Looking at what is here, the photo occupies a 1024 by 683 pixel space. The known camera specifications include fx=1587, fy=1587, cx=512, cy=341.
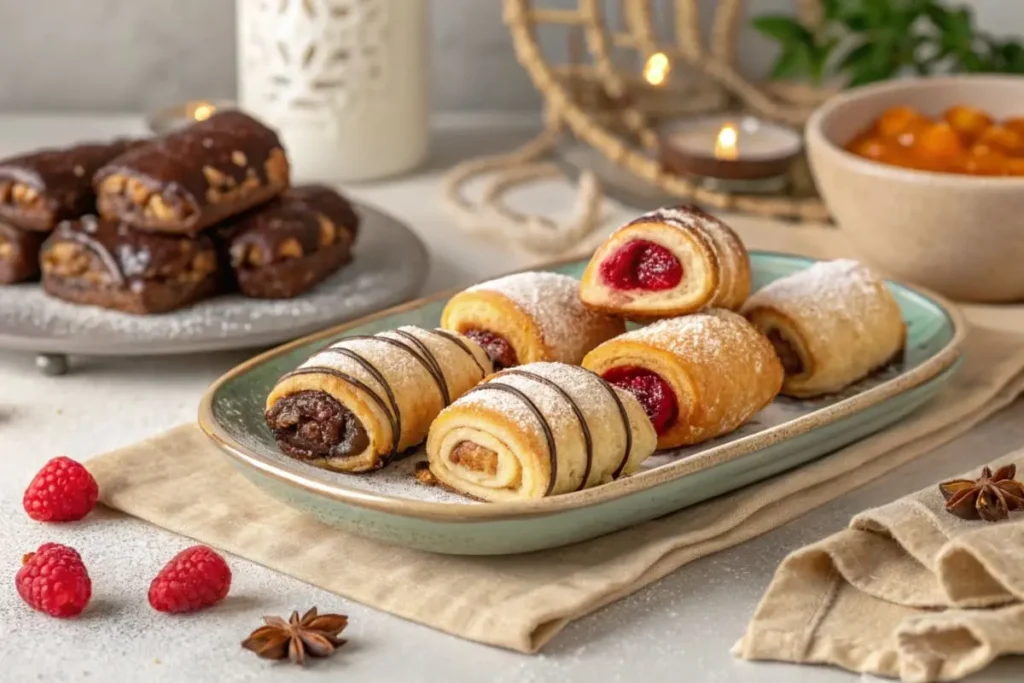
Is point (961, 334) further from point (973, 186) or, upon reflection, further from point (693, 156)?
point (693, 156)

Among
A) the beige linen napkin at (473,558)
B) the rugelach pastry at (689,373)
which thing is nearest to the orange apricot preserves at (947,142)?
the beige linen napkin at (473,558)

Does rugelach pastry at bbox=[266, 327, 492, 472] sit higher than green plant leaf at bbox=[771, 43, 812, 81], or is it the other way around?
green plant leaf at bbox=[771, 43, 812, 81]

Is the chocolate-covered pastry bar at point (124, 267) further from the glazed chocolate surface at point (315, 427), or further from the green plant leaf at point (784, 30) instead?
the green plant leaf at point (784, 30)

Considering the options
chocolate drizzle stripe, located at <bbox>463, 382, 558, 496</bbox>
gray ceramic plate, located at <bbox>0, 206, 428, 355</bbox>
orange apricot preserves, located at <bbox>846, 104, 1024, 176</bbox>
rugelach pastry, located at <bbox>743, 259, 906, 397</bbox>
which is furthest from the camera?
orange apricot preserves, located at <bbox>846, 104, 1024, 176</bbox>

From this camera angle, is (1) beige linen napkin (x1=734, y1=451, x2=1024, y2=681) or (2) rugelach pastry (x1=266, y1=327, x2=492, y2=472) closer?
(1) beige linen napkin (x1=734, y1=451, x2=1024, y2=681)

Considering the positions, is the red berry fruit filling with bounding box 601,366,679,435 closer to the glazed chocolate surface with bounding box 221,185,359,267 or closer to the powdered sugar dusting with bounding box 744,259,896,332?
the powdered sugar dusting with bounding box 744,259,896,332

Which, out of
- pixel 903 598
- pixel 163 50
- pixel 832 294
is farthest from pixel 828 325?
pixel 163 50

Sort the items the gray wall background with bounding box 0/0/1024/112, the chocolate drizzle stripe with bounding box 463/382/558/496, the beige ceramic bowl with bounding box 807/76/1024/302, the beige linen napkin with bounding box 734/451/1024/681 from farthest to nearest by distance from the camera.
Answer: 1. the gray wall background with bounding box 0/0/1024/112
2. the beige ceramic bowl with bounding box 807/76/1024/302
3. the chocolate drizzle stripe with bounding box 463/382/558/496
4. the beige linen napkin with bounding box 734/451/1024/681

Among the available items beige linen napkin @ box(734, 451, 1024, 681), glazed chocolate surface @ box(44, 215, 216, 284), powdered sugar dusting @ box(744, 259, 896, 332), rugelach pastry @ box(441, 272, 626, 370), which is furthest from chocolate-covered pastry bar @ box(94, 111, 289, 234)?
beige linen napkin @ box(734, 451, 1024, 681)
